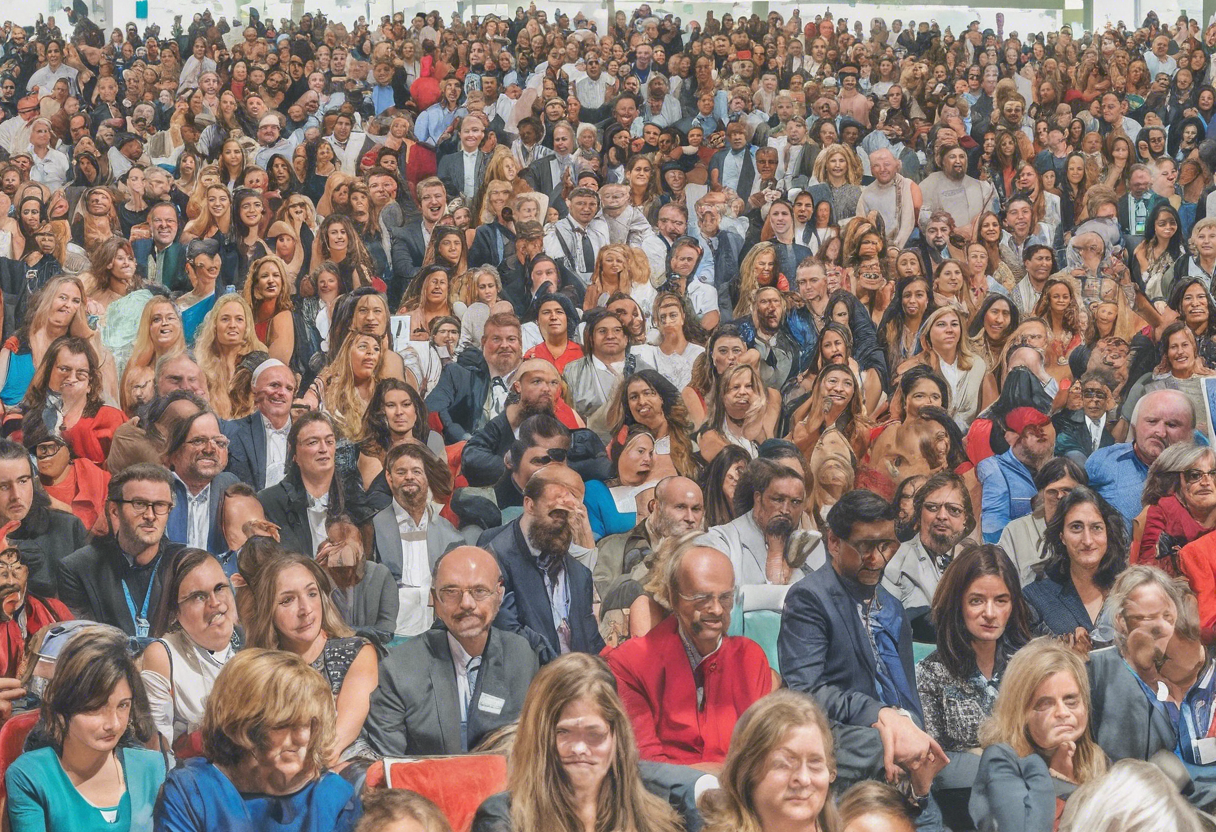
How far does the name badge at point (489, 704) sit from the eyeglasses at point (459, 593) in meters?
0.29

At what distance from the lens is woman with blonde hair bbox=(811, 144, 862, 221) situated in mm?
11516

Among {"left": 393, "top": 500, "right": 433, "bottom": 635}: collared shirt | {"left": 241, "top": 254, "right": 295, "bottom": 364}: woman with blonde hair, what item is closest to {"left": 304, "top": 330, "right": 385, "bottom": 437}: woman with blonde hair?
{"left": 241, "top": 254, "right": 295, "bottom": 364}: woman with blonde hair

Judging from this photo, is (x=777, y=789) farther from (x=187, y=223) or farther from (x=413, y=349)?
(x=187, y=223)

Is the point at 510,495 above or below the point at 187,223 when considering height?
below

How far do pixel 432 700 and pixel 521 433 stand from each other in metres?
2.23

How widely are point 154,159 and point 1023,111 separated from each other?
24.2 feet

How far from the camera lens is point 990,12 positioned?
21812 millimetres

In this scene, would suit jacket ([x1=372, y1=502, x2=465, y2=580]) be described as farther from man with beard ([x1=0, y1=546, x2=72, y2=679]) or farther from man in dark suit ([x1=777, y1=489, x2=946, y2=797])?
man in dark suit ([x1=777, y1=489, x2=946, y2=797])

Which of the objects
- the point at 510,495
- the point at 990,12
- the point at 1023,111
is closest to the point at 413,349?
the point at 510,495

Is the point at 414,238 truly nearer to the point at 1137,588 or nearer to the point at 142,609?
the point at 142,609

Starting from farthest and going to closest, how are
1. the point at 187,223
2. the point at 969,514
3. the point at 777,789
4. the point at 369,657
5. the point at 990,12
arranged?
1. the point at 990,12
2. the point at 187,223
3. the point at 969,514
4. the point at 369,657
5. the point at 777,789

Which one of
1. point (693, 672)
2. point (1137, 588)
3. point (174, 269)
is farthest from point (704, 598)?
point (174, 269)

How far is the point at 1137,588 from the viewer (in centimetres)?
493

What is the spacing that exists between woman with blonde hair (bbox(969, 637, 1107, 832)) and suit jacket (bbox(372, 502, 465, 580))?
2.38 metres
